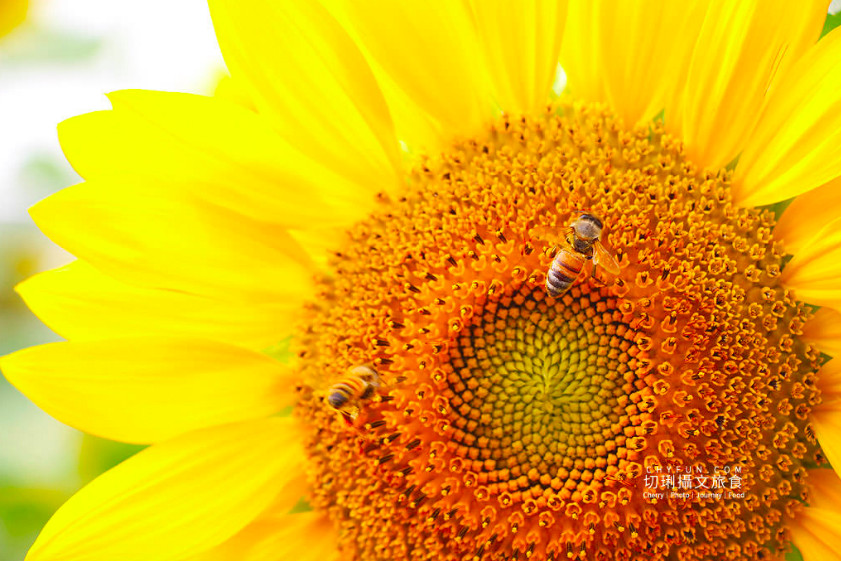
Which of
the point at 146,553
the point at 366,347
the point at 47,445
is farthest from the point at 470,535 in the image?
the point at 47,445

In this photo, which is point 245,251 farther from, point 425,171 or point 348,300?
point 425,171

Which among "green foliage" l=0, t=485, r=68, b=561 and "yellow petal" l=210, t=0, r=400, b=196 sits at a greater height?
"yellow petal" l=210, t=0, r=400, b=196

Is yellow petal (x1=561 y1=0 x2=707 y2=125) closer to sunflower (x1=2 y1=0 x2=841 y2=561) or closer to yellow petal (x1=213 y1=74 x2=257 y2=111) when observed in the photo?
sunflower (x1=2 y1=0 x2=841 y2=561)

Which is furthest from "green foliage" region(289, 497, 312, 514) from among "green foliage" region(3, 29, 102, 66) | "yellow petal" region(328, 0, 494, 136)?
"green foliage" region(3, 29, 102, 66)

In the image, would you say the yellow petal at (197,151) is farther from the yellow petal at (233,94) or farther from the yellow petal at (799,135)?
the yellow petal at (799,135)

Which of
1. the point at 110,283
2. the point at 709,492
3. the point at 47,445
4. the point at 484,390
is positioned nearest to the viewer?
the point at 709,492

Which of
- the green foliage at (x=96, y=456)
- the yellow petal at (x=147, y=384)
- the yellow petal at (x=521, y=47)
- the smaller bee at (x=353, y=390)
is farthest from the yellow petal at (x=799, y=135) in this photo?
the green foliage at (x=96, y=456)
